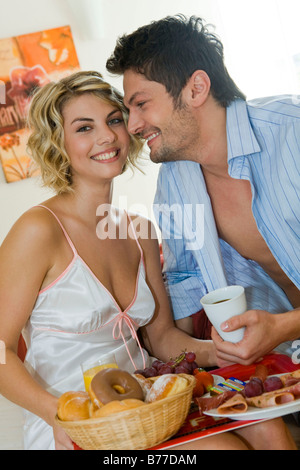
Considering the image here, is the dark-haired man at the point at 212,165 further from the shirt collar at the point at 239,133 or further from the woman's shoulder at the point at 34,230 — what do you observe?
the woman's shoulder at the point at 34,230

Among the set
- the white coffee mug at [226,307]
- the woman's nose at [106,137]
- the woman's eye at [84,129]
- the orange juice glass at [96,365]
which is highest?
the woman's eye at [84,129]

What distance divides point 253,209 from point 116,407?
3.31 ft

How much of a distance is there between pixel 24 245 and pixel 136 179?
11.8 ft

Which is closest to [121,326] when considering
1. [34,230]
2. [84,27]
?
[34,230]

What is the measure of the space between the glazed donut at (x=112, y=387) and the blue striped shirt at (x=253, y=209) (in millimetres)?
882

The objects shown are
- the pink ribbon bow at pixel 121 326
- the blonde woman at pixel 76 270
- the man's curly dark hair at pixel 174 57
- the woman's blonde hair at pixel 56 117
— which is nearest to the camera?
the blonde woman at pixel 76 270

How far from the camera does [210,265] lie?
1933 mm

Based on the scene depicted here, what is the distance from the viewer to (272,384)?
1.14 meters

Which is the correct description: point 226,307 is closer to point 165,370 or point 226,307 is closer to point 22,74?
point 165,370

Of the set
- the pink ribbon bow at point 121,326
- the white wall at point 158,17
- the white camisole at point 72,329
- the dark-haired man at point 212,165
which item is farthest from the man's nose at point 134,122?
the white wall at point 158,17

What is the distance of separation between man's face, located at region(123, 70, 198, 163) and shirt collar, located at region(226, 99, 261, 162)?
0.14 m

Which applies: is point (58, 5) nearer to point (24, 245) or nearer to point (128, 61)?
point (128, 61)

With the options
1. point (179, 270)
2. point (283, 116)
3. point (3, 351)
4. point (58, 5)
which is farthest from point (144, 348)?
point (58, 5)

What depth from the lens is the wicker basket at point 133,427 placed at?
0.94 meters
